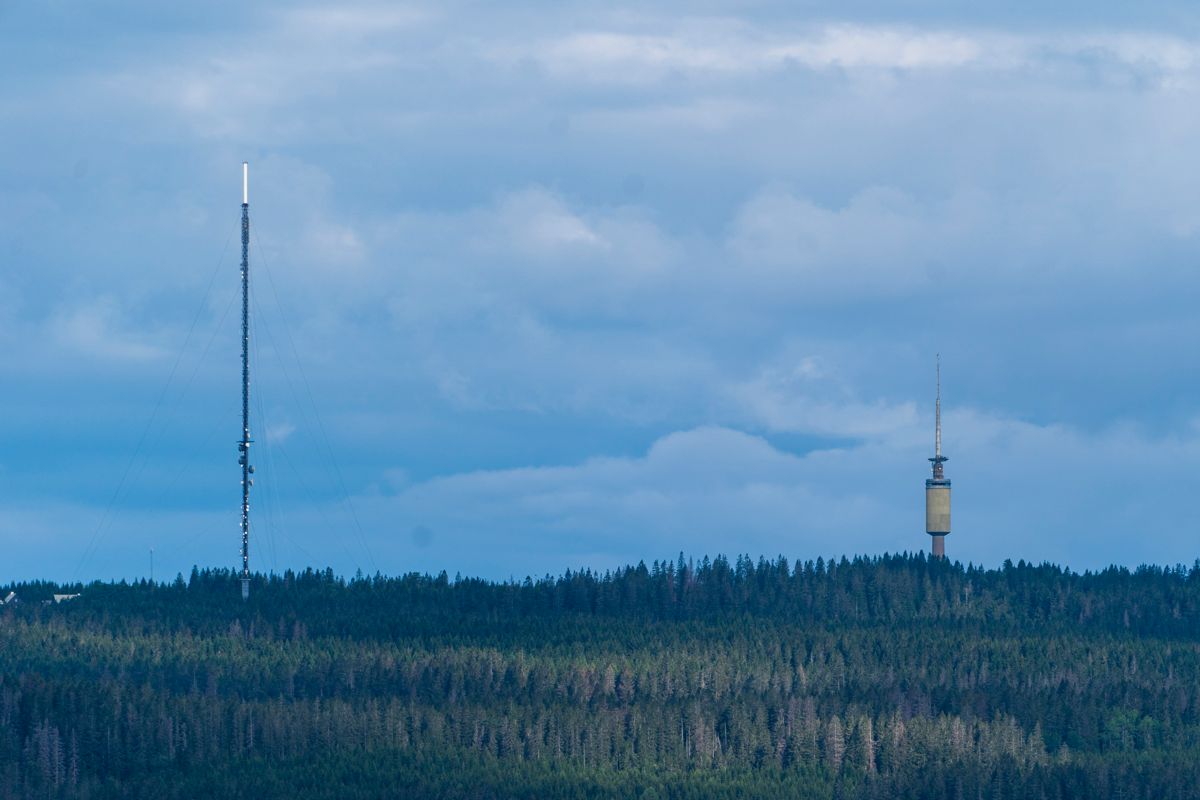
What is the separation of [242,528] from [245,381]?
12910mm

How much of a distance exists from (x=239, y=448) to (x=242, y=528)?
7.98 metres

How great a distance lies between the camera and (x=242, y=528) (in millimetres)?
194625

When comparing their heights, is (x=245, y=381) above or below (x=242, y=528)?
above

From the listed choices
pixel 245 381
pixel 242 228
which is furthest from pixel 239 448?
pixel 242 228

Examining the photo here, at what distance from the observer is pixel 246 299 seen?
19475 cm

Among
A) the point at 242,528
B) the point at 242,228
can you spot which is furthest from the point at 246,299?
the point at 242,528

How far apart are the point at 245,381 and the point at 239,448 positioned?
6524 millimetres

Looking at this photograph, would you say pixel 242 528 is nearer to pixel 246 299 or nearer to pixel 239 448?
pixel 239 448

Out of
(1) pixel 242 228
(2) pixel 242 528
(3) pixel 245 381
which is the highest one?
(1) pixel 242 228

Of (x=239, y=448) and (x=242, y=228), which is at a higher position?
(x=242, y=228)

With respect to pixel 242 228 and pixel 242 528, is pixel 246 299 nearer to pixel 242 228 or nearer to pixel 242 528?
pixel 242 228

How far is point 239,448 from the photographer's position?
191m

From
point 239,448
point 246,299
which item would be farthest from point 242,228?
point 239,448

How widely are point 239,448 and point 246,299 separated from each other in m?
13.5
